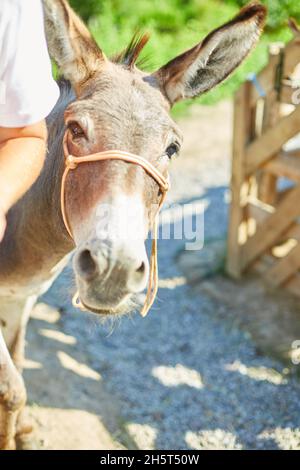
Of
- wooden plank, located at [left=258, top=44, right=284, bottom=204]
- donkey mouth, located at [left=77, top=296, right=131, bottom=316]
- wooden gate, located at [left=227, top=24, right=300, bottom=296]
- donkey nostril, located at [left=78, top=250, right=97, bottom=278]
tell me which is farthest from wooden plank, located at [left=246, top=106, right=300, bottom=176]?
donkey nostril, located at [left=78, top=250, right=97, bottom=278]

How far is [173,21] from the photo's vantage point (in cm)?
1520

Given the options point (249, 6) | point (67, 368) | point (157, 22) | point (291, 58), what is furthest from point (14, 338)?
point (157, 22)

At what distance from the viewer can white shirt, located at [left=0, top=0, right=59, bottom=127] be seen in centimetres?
260

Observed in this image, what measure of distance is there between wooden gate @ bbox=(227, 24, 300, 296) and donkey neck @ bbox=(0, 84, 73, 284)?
2469 mm

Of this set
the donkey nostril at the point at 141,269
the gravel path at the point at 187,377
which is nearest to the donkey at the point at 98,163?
the donkey nostril at the point at 141,269

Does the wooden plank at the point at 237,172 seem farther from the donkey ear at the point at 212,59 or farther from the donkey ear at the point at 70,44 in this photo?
the donkey ear at the point at 70,44

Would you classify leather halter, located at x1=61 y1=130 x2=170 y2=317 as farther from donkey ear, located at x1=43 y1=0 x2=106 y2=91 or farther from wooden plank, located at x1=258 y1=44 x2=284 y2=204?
wooden plank, located at x1=258 y1=44 x2=284 y2=204

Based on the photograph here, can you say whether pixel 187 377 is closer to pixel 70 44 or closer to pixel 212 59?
pixel 212 59

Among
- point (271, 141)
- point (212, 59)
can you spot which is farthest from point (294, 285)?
point (212, 59)

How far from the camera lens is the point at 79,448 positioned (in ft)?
12.7

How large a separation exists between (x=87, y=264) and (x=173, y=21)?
46.4 ft

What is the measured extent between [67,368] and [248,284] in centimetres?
219

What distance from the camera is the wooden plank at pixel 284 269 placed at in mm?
5434
